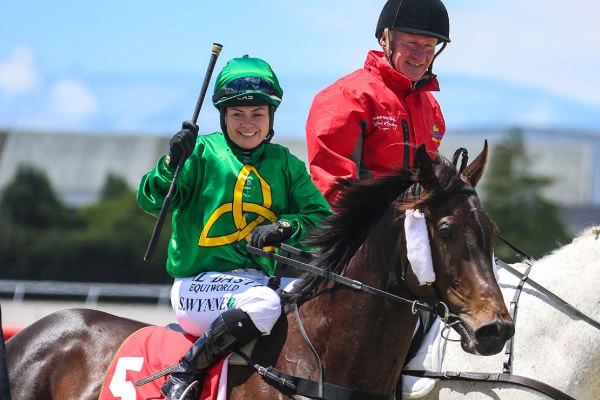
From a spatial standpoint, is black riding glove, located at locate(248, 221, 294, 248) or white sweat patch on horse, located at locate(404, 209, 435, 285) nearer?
white sweat patch on horse, located at locate(404, 209, 435, 285)

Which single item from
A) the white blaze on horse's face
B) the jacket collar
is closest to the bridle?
the white blaze on horse's face

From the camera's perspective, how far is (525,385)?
471cm

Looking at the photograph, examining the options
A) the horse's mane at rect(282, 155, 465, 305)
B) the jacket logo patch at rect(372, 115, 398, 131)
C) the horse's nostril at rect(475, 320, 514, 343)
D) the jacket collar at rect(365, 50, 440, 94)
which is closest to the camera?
the horse's nostril at rect(475, 320, 514, 343)

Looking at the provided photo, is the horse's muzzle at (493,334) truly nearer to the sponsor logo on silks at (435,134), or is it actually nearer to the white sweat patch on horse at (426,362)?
the white sweat patch on horse at (426,362)

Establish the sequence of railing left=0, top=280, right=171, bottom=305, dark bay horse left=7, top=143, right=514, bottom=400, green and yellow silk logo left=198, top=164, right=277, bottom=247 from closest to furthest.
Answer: dark bay horse left=7, top=143, right=514, bottom=400 → green and yellow silk logo left=198, top=164, right=277, bottom=247 → railing left=0, top=280, right=171, bottom=305

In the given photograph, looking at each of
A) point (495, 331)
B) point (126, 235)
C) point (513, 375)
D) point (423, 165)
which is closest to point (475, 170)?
point (423, 165)

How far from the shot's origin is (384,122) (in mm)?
5590

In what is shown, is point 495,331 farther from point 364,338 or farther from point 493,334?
point 364,338

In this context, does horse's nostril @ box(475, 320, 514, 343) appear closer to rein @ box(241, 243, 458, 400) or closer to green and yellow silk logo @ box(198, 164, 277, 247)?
rein @ box(241, 243, 458, 400)

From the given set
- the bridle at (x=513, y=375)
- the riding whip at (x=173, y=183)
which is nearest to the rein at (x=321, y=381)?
the bridle at (x=513, y=375)

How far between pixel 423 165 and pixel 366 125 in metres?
1.40

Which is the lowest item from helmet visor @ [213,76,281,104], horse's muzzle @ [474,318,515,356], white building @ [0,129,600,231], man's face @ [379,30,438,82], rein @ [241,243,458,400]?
white building @ [0,129,600,231]

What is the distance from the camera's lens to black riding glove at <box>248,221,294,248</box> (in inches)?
180

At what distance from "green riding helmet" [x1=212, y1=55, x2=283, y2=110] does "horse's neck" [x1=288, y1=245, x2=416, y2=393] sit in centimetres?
103
